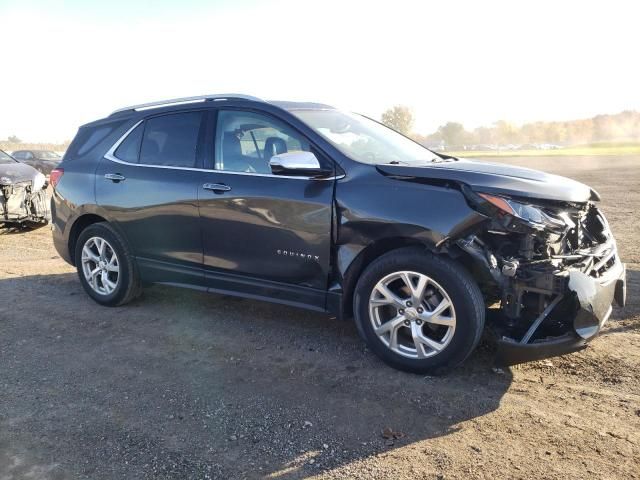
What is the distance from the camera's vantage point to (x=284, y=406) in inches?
130

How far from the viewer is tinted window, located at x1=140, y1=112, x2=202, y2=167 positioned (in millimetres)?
4637

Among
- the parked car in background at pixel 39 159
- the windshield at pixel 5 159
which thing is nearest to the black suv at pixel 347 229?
the windshield at pixel 5 159

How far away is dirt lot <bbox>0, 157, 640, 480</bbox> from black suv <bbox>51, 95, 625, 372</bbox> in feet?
1.24

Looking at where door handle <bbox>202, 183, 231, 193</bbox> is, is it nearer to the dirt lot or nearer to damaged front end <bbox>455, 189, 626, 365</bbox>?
the dirt lot

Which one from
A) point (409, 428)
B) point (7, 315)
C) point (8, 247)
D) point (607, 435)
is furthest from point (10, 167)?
point (607, 435)

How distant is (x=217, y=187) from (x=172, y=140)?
0.82m

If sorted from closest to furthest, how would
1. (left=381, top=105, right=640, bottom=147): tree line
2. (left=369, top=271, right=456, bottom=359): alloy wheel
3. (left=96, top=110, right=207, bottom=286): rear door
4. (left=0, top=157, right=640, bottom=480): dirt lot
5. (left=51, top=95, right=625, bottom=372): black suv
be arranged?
(left=0, top=157, right=640, bottom=480): dirt lot < (left=51, top=95, right=625, bottom=372): black suv < (left=369, top=271, right=456, bottom=359): alloy wheel < (left=96, top=110, right=207, bottom=286): rear door < (left=381, top=105, right=640, bottom=147): tree line

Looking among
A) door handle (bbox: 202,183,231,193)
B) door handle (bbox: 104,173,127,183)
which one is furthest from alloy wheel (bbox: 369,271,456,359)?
door handle (bbox: 104,173,127,183)

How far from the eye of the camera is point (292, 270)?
13.4 ft

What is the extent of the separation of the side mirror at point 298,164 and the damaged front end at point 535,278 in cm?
109

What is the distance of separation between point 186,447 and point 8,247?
708cm

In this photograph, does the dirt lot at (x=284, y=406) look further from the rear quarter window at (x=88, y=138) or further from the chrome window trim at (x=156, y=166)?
the rear quarter window at (x=88, y=138)

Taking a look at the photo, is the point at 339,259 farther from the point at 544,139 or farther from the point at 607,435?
the point at 544,139

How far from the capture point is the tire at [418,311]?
3.40m
